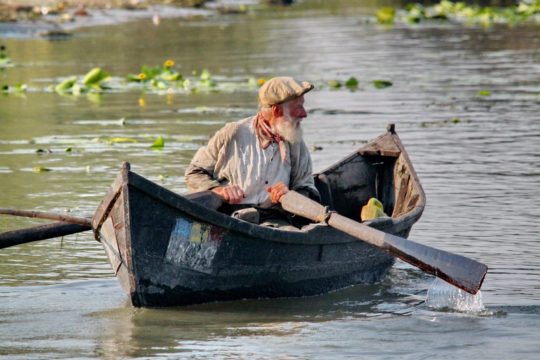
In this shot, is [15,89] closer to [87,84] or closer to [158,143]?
[87,84]

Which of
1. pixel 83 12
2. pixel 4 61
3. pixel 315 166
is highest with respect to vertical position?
pixel 315 166

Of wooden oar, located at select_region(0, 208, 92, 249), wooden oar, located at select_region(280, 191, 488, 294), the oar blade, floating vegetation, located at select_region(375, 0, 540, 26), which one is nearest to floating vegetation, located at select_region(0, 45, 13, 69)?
floating vegetation, located at select_region(375, 0, 540, 26)

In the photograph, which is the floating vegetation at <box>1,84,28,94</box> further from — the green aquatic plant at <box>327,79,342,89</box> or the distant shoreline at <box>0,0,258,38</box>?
the distant shoreline at <box>0,0,258,38</box>

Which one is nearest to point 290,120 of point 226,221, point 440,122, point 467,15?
point 226,221

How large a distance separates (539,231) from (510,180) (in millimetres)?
2335

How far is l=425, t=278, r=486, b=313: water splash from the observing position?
8.73 m

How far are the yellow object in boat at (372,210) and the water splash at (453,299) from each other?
1.41 m

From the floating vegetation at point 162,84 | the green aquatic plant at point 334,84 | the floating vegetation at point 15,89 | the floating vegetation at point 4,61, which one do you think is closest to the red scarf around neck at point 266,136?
the floating vegetation at point 162,84

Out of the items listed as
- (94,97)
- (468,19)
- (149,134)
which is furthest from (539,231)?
(468,19)

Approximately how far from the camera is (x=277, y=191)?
8820 mm

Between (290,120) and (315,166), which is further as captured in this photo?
(315,166)

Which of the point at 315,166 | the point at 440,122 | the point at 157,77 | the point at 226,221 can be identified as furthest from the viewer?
the point at 157,77

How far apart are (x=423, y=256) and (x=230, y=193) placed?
137 centimetres

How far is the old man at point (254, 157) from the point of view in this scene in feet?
29.0
